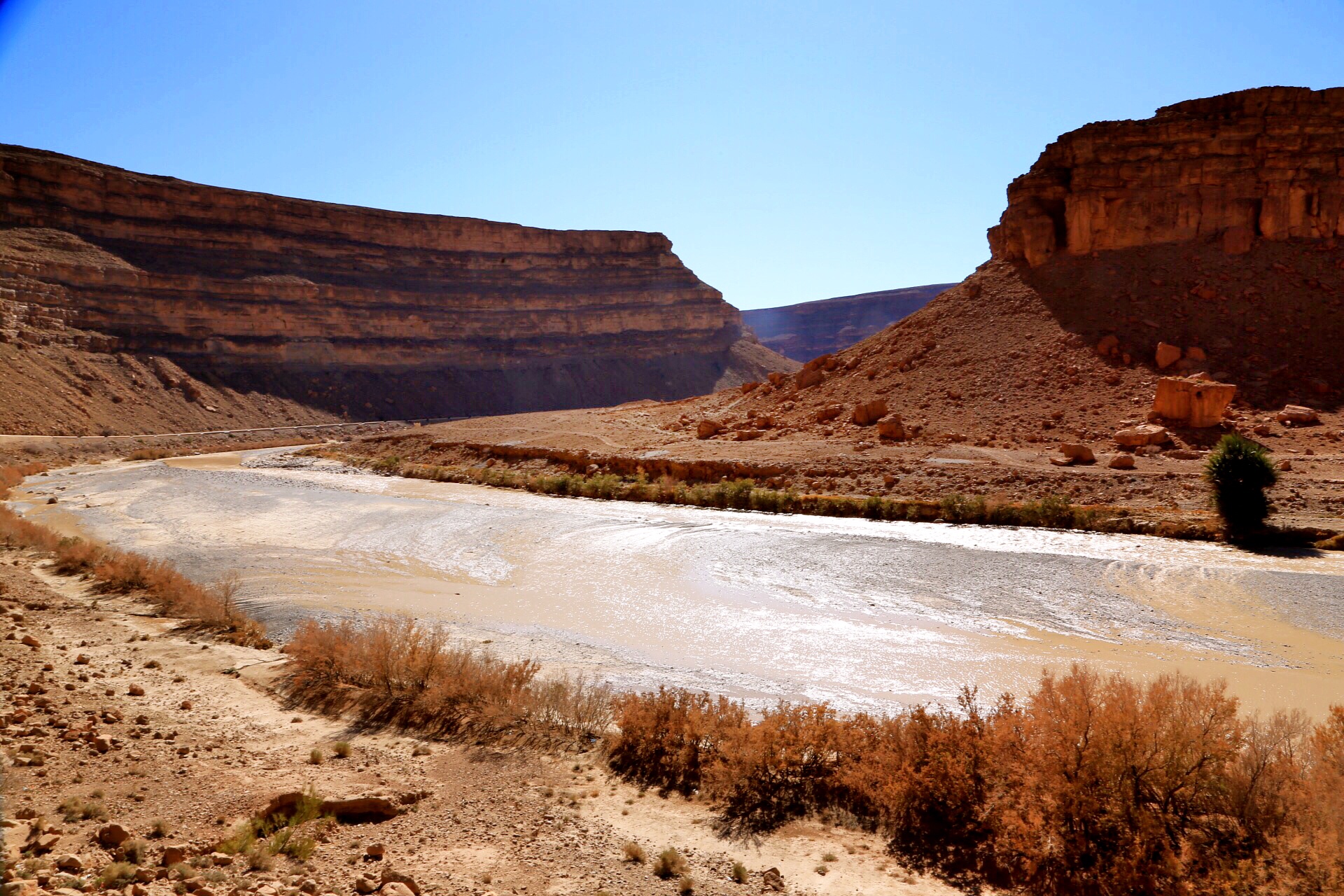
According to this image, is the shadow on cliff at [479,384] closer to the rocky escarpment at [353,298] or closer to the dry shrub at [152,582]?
the rocky escarpment at [353,298]

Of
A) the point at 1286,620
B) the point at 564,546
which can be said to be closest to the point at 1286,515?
the point at 1286,620

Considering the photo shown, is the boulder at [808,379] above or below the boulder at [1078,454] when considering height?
above

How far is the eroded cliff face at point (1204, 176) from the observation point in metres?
29.7

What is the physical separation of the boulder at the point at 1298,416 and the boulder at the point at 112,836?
26.5 meters

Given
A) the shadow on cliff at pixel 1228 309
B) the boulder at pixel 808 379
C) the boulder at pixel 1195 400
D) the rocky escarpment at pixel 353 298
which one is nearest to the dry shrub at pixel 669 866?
the boulder at pixel 1195 400

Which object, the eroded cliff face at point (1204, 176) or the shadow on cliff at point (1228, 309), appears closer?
the shadow on cliff at point (1228, 309)

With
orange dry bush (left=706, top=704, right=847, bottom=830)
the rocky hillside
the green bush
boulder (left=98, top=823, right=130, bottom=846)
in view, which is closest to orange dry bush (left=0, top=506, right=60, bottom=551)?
boulder (left=98, top=823, right=130, bottom=846)

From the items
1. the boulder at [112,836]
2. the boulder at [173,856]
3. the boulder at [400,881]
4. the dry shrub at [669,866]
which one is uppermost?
the boulder at [112,836]

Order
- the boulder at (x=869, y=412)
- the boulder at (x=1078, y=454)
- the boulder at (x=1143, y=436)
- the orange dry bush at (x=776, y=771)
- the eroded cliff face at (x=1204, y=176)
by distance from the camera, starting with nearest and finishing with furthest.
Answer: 1. the orange dry bush at (x=776, y=771)
2. the boulder at (x=1078, y=454)
3. the boulder at (x=1143, y=436)
4. the boulder at (x=869, y=412)
5. the eroded cliff face at (x=1204, y=176)

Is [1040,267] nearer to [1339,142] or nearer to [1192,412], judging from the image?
[1339,142]

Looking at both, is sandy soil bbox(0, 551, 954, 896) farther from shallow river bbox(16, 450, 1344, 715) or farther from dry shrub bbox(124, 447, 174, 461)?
dry shrub bbox(124, 447, 174, 461)

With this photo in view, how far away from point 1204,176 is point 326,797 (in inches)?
1336

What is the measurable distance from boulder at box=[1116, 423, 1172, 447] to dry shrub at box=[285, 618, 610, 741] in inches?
714

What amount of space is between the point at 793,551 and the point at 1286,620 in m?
8.49
